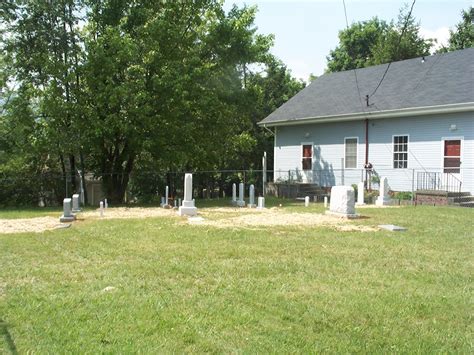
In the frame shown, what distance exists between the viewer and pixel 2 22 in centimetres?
2028

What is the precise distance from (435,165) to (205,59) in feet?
35.5

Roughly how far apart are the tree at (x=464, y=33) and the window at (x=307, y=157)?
55.4ft

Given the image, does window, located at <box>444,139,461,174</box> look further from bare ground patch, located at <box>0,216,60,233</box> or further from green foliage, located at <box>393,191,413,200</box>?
bare ground patch, located at <box>0,216,60,233</box>

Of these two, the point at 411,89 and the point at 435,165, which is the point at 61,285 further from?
the point at 411,89

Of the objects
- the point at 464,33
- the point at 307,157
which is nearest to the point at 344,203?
the point at 307,157

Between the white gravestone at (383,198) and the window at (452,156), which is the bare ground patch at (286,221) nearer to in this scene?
the white gravestone at (383,198)

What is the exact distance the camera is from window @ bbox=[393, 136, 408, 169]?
2134cm

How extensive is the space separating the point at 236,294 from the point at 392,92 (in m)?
19.1

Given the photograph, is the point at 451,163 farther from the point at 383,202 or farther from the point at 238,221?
the point at 238,221

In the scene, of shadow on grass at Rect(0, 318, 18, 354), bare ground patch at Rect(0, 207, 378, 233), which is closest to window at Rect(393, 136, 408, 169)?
bare ground patch at Rect(0, 207, 378, 233)

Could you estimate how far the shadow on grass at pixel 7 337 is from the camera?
4108mm

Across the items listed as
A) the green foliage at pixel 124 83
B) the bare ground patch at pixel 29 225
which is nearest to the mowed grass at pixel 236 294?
the bare ground patch at pixel 29 225

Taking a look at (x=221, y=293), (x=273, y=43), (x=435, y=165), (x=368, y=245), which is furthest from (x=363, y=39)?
(x=221, y=293)

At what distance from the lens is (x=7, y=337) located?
14.4 ft
